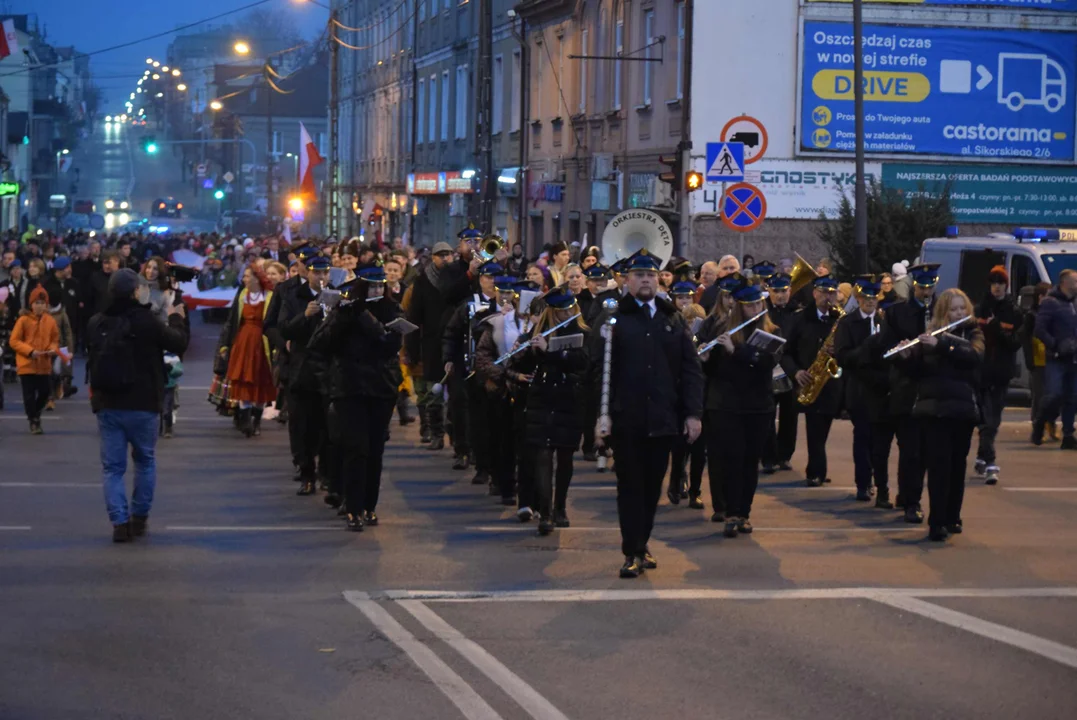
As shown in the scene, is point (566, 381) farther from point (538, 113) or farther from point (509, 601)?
point (538, 113)

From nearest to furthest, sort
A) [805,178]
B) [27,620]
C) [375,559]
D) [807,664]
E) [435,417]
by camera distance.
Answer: [807,664] < [27,620] < [375,559] < [435,417] < [805,178]

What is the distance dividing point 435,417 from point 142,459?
6.29 m

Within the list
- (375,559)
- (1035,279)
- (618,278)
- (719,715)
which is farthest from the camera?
(1035,279)

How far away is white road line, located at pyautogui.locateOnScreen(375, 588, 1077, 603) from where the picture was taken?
1001cm

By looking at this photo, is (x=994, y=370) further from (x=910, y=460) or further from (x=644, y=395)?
(x=644, y=395)

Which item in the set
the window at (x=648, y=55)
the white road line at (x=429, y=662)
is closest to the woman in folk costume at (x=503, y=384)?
the white road line at (x=429, y=662)

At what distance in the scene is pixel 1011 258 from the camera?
23.5 metres

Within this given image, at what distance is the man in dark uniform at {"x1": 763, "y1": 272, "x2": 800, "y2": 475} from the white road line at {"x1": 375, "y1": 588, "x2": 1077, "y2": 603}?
521 centimetres

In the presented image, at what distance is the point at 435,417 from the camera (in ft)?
59.3

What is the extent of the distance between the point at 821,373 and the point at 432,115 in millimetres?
47507

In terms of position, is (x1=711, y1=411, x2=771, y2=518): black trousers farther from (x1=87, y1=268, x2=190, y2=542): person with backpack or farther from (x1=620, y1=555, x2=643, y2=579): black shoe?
(x1=87, y1=268, x2=190, y2=542): person with backpack

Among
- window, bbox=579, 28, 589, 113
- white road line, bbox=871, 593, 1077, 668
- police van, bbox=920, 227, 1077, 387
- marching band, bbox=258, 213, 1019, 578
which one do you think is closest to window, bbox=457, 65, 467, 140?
window, bbox=579, 28, 589, 113

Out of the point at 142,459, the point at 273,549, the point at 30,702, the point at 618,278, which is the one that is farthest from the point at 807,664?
the point at 618,278

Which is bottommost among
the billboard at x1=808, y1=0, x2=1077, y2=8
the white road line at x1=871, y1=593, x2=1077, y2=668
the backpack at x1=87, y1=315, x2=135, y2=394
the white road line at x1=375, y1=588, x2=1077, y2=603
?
the white road line at x1=375, y1=588, x2=1077, y2=603
